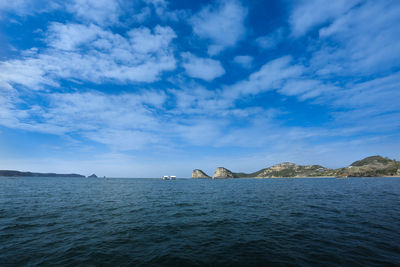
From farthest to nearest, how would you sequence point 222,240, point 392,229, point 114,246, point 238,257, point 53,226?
point 53,226 → point 392,229 → point 222,240 → point 114,246 → point 238,257

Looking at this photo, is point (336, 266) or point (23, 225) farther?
point (23, 225)

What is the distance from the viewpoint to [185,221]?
22.4 m

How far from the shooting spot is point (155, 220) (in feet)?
75.5

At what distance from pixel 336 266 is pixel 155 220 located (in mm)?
20194

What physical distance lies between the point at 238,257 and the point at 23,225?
2638 cm

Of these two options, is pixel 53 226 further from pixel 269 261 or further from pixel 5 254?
pixel 269 261

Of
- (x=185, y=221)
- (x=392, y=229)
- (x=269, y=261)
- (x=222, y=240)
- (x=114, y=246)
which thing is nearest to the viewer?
(x=269, y=261)

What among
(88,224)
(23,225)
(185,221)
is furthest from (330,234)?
(23,225)

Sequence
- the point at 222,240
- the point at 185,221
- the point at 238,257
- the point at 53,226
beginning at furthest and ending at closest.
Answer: the point at 185,221 < the point at 53,226 < the point at 222,240 < the point at 238,257

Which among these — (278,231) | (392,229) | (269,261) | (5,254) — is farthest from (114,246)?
(392,229)

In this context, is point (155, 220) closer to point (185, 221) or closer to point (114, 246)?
point (185, 221)

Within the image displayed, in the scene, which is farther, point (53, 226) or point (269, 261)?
point (53, 226)

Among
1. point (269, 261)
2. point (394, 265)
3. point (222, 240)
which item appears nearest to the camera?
point (394, 265)

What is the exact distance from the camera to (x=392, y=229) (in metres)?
17.5
